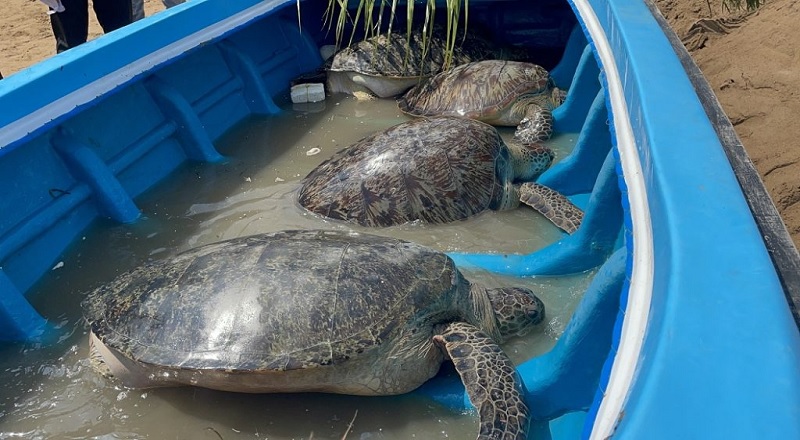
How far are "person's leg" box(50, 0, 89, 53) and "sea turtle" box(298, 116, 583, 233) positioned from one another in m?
2.72

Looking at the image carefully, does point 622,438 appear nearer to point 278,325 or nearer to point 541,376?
point 541,376

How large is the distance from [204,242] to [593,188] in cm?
204

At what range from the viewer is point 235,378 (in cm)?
192

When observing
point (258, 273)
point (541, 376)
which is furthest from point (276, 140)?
point (541, 376)

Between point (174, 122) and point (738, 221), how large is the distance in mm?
3523

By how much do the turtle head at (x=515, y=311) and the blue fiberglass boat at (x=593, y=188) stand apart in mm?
202

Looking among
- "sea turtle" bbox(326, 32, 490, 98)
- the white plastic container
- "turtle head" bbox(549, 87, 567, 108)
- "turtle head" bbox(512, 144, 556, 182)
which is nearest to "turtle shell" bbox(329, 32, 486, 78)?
"sea turtle" bbox(326, 32, 490, 98)

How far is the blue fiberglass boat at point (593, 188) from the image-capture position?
901mm

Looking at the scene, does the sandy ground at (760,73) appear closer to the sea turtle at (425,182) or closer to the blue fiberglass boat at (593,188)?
the blue fiberglass boat at (593,188)

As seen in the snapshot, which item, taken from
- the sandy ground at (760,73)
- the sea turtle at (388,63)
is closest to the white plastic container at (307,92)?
the sea turtle at (388,63)

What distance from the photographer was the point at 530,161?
3.76 m

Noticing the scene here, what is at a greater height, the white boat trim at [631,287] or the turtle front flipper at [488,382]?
the white boat trim at [631,287]

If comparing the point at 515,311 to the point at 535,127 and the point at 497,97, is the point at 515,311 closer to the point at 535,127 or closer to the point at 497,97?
the point at 535,127

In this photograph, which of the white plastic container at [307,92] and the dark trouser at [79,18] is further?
the white plastic container at [307,92]
